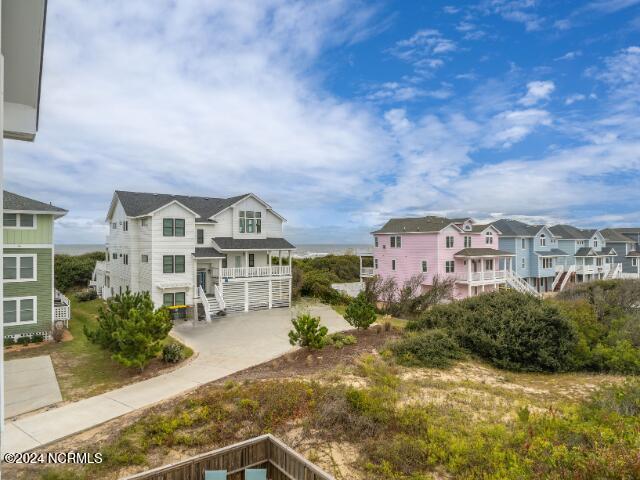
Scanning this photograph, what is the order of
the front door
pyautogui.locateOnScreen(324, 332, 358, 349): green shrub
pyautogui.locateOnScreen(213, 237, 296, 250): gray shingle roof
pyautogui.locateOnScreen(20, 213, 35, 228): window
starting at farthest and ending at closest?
1. the front door
2. pyautogui.locateOnScreen(213, 237, 296, 250): gray shingle roof
3. pyautogui.locateOnScreen(20, 213, 35, 228): window
4. pyautogui.locateOnScreen(324, 332, 358, 349): green shrub

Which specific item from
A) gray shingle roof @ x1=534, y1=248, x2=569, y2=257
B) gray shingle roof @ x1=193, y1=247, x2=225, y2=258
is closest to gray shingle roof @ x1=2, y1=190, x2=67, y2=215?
gray shingle roof @ x1=193, y1=247, x2=225, y2=258

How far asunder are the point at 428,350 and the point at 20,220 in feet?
62.1

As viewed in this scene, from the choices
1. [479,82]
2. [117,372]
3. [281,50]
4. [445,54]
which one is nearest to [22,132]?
[117,372]

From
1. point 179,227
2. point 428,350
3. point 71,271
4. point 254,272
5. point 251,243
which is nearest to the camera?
point 428,350

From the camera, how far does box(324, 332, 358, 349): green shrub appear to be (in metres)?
15.2

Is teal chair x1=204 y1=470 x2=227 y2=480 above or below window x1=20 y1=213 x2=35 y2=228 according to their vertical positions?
below

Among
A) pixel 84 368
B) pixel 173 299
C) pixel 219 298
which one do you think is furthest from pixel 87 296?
pixel 84 368

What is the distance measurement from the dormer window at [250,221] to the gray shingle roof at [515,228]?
25.8 meters

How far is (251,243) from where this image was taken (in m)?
25.6

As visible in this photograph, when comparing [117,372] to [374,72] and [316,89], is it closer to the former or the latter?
[316,89]

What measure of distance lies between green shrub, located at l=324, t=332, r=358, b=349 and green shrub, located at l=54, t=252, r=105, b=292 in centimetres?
2809

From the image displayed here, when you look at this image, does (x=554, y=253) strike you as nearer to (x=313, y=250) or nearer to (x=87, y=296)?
(x=87, y=296)

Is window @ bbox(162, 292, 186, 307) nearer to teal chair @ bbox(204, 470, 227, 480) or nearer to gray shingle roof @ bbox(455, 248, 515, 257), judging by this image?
teal chair @ bbox(204, 470, 227, 480)

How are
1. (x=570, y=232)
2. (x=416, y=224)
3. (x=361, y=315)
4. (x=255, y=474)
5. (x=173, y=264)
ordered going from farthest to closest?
(x=570, y=232)
(x=416, y=224)
(x=173, y=264)
(x=361, y=315)
(x=255, y=474)
